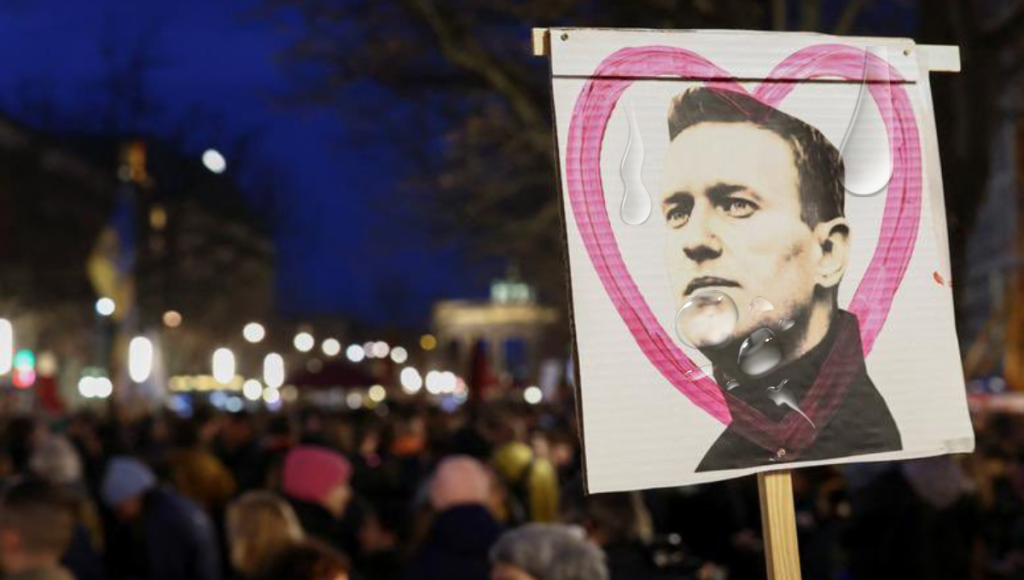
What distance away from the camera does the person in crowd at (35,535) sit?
561 cm

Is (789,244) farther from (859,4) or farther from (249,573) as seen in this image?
(859,4)

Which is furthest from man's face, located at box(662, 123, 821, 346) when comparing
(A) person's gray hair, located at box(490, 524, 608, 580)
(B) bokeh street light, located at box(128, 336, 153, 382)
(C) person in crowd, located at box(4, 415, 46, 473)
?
(B) bokeh street light, located at box(128, 336, 153, 382)

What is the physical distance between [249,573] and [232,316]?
68.7m

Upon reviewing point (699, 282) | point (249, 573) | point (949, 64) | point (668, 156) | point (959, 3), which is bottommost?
point (249, 573)

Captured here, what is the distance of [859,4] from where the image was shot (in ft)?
54.5

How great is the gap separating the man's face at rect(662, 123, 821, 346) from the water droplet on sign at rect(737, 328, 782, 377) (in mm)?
24

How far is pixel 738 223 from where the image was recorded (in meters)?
3.99

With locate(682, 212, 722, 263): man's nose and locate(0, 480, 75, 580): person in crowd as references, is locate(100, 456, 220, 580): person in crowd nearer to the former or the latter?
locate(0, 480, 75, 580): person in crowd

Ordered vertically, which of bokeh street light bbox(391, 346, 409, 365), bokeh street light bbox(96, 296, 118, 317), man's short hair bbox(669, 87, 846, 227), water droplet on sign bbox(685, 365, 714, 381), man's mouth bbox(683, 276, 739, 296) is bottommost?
water droplet on sign bbox(685, 365, 714, 381)

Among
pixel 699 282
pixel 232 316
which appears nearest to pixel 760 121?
pixel 699 282

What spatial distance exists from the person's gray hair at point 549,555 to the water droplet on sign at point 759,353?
1.50 m

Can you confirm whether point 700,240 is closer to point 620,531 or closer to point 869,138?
point 869,138

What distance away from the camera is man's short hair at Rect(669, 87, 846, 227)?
4.01 m

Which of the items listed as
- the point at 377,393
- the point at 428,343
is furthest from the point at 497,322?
the point at 377,393
